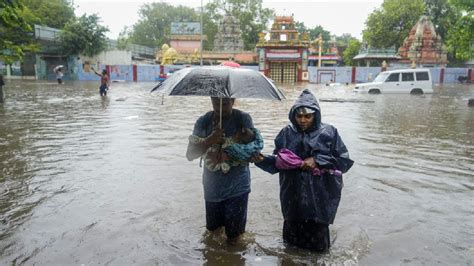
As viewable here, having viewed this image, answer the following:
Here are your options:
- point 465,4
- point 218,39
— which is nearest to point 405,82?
point 465,4

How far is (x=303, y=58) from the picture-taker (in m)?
44.2

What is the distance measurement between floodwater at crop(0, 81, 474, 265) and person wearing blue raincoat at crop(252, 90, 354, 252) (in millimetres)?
531

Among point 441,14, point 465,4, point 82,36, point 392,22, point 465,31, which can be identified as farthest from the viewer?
point 392,22

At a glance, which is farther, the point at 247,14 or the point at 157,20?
the point at 157,20

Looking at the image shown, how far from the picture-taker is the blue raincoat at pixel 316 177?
3082mm

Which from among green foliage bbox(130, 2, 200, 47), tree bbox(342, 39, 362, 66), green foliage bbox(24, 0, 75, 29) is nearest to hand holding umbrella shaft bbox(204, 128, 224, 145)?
green foliage bbox(24, 0, 75, 29)

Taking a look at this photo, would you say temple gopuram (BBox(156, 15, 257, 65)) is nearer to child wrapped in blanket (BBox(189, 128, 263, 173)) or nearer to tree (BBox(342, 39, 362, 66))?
tree (BBox(342, 39, 362, 66))

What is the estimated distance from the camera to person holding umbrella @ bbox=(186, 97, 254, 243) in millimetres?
3268

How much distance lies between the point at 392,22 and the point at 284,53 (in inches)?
625

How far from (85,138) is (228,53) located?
137ft

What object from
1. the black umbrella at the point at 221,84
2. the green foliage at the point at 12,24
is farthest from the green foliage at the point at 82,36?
the black umbrella at the point at 221,84

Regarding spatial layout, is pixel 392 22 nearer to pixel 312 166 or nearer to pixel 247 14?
pixel 247 14

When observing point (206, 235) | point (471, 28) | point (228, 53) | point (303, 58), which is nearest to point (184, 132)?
point (206, 235)

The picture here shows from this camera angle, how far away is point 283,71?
4538cm
